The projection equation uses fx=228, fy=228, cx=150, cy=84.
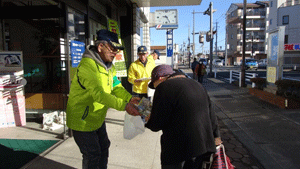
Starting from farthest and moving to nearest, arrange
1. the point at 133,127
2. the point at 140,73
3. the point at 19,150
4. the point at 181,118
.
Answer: the point at 140,73, the point at 19,150, the point at 133,127, the point at 181,118

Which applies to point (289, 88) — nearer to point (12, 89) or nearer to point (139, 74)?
point (139, 74)

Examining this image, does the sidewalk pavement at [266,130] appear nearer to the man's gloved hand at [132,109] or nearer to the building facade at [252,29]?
the man's gloved hand at [132,109]

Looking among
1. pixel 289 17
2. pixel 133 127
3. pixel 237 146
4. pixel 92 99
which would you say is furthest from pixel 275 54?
pixel 289 17

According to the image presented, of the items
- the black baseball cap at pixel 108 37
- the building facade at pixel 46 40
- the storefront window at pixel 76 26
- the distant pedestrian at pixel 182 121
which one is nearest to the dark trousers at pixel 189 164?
the distant pedestrian at pixel 182 121

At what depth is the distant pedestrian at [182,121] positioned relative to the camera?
1850 millimetres

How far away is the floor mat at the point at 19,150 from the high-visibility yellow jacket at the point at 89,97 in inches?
75.9

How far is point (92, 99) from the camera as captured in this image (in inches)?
91.3

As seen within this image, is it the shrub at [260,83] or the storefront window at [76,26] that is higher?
the storefront window at [76,26]

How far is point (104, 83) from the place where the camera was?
2354mm

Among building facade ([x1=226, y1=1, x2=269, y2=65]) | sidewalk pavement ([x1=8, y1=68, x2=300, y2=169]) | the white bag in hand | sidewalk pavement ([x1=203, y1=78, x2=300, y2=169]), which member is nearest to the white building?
building facade ([x1=226, y1=1, x2=269, y2=65])

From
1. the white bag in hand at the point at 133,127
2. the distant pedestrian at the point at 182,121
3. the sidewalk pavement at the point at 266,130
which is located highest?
the distant pedestrian at the point at 182,121

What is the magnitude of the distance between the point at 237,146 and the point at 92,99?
3378 mm

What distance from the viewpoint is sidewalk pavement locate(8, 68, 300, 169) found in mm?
3621

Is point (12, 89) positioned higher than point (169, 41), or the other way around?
point (169, 41)
